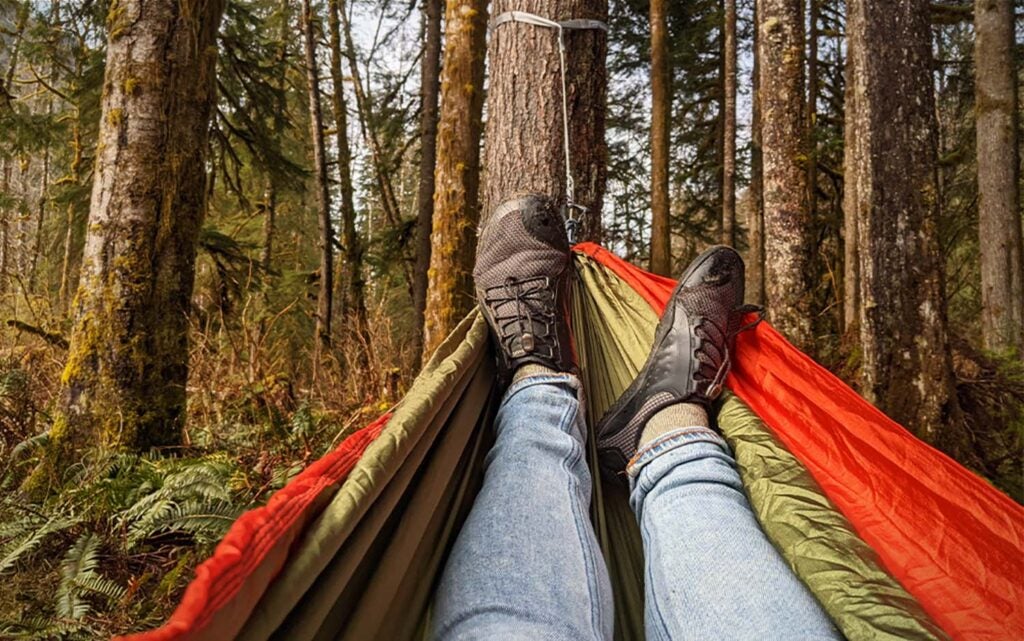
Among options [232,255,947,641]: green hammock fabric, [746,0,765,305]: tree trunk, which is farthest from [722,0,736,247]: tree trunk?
[232,255,947,641]: green hammock fabric

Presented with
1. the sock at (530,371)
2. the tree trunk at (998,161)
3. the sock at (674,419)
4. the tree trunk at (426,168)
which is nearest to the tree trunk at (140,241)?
the sock at (530,371)

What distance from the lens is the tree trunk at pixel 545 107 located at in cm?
187

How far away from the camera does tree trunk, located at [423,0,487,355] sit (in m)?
3.08

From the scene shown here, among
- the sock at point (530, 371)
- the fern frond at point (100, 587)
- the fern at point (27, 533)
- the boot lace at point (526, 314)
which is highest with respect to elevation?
the boot lace at point (526, 314)

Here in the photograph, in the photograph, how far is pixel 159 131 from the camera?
2.30 metres

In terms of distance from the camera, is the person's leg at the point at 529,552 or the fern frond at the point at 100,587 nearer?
the person's leg at the point at 529,552

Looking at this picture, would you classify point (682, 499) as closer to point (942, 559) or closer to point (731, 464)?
point (731, 464)

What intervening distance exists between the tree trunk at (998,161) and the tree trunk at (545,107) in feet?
14.3

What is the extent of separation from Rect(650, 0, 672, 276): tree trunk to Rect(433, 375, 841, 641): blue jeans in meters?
5.04

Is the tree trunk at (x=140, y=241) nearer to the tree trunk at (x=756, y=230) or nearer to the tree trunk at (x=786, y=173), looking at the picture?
the tree trunk at (x=786, y=173)

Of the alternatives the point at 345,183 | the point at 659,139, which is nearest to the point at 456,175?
the point at 659,139

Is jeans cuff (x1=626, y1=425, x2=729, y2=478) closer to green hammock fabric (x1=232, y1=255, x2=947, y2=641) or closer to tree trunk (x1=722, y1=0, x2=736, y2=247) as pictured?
green hammock fabric (x1=232, y1=255, x2=947, y2=641)

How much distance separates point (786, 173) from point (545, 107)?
2.87 meters

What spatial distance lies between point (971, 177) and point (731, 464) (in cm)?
694
